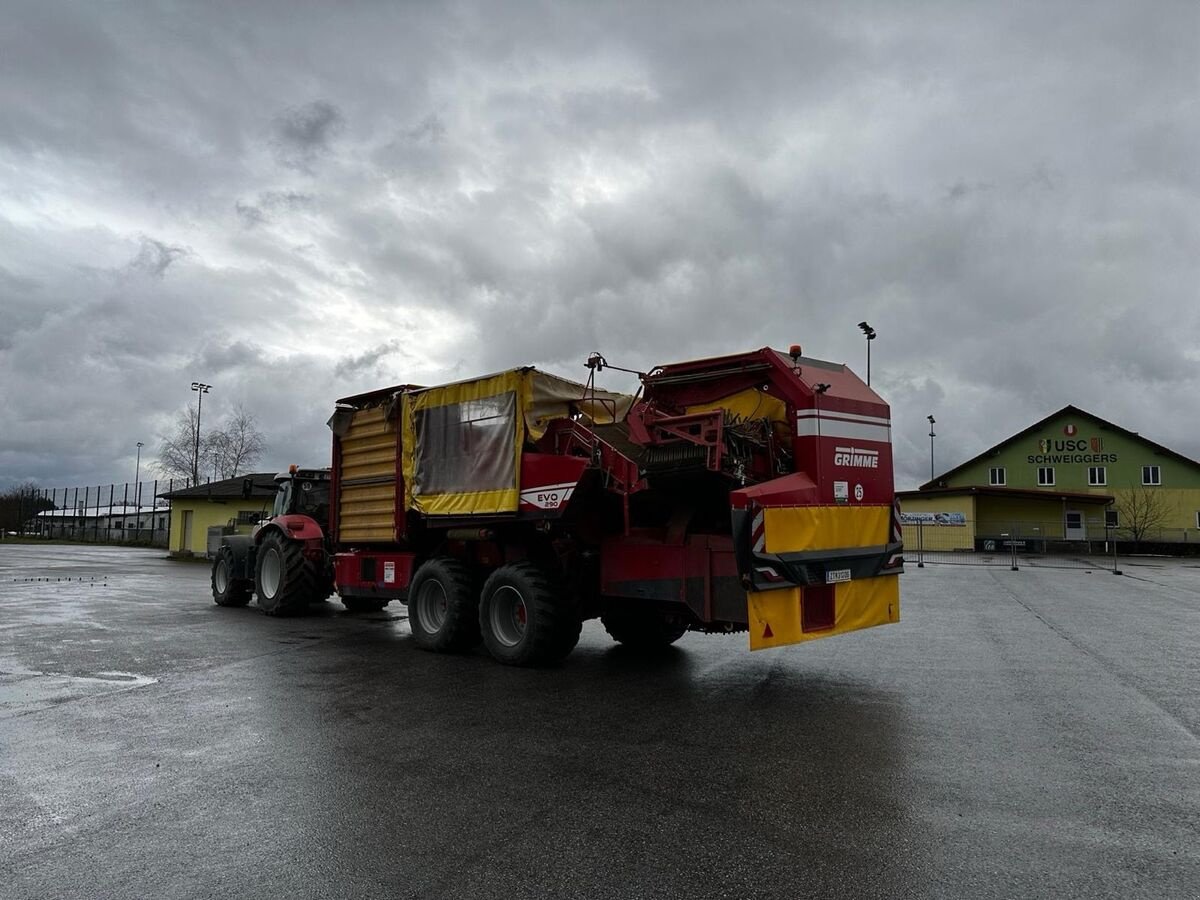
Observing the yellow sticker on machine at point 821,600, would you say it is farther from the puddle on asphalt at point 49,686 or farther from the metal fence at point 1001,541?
the metal fence at point 1001,541

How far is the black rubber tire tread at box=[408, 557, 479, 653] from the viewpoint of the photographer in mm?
9938

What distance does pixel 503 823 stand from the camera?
175 inches

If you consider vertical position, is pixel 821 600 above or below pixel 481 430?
below

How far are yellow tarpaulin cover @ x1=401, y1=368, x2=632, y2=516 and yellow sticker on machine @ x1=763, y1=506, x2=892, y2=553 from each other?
3.11 m

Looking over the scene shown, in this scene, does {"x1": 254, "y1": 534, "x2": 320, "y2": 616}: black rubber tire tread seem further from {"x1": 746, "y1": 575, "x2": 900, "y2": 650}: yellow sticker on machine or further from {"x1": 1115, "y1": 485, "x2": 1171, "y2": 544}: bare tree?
{"x1": 1115, "y1": 485, "x2": 1171, "y2": 544}: bare tree

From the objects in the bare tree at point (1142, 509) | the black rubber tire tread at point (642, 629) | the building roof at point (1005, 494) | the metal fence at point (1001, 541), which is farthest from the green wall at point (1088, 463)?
the black rubber tire tread at point (642, 629)

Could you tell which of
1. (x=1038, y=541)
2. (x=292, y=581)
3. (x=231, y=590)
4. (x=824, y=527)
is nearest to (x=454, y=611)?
(x=824, y=527)

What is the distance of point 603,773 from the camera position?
5.34 meters

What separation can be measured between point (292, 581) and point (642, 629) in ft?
21.5

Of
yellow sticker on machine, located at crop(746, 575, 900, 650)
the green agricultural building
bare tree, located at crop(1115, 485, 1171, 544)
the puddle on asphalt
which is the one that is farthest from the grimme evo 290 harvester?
bare tree, located at crop(1115, 485, 1171, 544)

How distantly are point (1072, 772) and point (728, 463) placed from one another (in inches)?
135

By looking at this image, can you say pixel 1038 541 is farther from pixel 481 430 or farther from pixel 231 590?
pixel 481 430

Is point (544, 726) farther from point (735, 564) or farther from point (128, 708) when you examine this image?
point (128, 708)

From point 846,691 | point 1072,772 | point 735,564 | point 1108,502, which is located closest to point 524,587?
point 735,564
